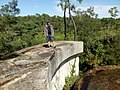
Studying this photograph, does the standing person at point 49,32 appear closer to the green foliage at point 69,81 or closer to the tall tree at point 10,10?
the green foliage at point 69,81

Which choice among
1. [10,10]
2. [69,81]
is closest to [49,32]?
[69,81]

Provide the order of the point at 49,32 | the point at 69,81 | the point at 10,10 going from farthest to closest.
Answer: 1. the point at 10,10
2. the point at 69,81
3. the point at 49,32

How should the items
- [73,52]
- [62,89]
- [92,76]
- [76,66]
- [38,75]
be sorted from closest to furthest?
[38,75], [92,76], [62,89], [73,52], [76,66]

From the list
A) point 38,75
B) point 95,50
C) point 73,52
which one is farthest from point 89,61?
point 38,75

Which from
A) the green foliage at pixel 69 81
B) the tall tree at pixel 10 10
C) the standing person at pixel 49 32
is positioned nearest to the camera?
the standing person at pixel 49 32

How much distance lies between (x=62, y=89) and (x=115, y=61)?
6051 mm

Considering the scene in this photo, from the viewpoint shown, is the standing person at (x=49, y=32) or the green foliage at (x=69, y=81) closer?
the standing person at (x=49, y=32)

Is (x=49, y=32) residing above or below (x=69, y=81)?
above

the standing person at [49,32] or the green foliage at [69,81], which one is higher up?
the standing person at [49,32]

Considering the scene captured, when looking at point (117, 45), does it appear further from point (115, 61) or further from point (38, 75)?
point (38, 75)

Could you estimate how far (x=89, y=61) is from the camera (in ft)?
53.1

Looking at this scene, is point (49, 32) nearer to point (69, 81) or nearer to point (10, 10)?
point (69, 81)

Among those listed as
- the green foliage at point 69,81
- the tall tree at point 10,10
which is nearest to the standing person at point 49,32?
the green foliage at point 69,81

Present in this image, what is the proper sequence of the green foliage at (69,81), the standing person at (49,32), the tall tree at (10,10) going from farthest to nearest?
the tall tree at (10,10)
the green foliage at (69,81)
the standing person at (49,32)
